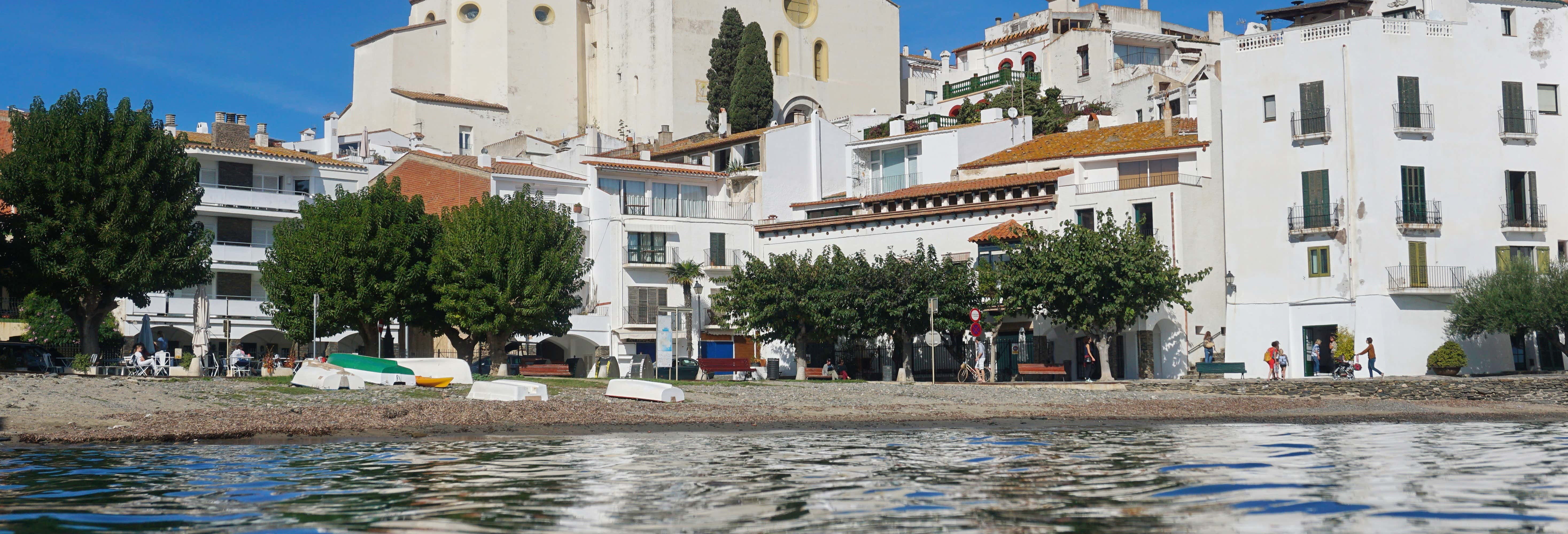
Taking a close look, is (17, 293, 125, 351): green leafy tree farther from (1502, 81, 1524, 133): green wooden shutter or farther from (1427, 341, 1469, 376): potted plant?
(1502, 81, 1524, 133): green wooden shutter

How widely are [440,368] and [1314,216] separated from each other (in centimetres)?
3131

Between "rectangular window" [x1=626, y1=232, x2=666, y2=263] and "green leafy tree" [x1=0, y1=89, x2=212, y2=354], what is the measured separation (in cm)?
2412

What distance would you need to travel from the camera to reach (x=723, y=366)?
2088 inches

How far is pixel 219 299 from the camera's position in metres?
60.6

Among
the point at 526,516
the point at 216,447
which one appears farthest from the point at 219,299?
the point at 526,516

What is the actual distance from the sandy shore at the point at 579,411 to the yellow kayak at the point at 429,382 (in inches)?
25.3

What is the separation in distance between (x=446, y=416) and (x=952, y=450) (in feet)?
36.0

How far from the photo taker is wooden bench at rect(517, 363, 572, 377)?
48.7m

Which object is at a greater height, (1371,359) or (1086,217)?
(1086,217)

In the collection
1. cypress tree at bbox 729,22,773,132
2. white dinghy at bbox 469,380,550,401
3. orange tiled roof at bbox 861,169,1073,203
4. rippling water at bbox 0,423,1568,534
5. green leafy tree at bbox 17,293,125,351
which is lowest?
rippling water at bbox 0,423,1568,534

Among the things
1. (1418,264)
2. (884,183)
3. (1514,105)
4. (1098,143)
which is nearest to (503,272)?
(884,183)

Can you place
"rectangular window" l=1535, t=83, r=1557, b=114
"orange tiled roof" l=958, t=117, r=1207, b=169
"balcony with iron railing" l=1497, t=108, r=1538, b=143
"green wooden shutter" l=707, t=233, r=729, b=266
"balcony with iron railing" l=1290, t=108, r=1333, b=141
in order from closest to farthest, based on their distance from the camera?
1. "balcony with iron railing" l=1290, t=108, r=1333, b=141
2. "balcony with iron railing" l=1497, t=108, r=1538, b=143
3. "rectangular window" l=1535, t=83, r=1557, b=114
4. "orange tiled roof" l=958, t=117, r=1207, b=169
5. "green wooden shutter" l=707, t=233, r=729, b=266

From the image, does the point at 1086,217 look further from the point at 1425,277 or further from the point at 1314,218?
the point at 1425,277

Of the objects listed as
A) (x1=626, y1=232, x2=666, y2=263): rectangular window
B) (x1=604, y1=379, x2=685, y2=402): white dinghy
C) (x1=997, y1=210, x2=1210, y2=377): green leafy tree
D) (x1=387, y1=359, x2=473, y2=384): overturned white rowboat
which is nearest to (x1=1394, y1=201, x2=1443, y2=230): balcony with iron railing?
(x1=997, y1=210, x2=1210, y2=377): green leafy tree
